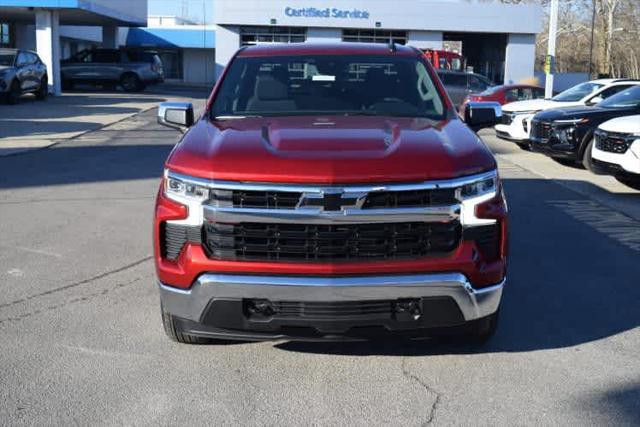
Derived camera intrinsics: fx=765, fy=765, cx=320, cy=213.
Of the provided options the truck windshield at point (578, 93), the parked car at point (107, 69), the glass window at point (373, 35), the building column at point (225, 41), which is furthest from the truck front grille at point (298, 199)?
the glass window at point (373, 35)

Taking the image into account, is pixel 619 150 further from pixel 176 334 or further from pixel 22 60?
pixel 22 60

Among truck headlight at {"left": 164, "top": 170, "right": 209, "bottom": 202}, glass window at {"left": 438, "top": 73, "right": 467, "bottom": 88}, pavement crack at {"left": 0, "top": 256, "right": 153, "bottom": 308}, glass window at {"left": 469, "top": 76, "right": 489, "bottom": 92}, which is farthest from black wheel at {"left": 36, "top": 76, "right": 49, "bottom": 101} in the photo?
truck headlight at {"left": 164, "top": 170, "right": 209, "bottom": 202}

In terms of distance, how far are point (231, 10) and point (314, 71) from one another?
40.1 meters

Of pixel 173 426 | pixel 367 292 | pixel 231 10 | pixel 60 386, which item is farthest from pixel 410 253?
pixel 231 10

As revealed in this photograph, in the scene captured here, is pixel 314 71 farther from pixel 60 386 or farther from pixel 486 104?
pixel 60 386

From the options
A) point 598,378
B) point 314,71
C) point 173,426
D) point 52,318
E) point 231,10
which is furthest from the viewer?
point 231,10

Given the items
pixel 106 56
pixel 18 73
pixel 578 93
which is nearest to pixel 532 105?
pixel 578 93

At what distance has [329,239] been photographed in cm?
406

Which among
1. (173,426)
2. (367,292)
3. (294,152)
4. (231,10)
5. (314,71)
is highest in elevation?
(231,10)

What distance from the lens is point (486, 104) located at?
20.4 ft

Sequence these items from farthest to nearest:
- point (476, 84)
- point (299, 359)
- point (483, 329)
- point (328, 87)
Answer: point (476, 84), point (328, 87), point (299, 359), point (483, 329)

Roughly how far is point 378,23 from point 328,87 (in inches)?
1620

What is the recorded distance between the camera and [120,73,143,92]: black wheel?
37719 millimetres

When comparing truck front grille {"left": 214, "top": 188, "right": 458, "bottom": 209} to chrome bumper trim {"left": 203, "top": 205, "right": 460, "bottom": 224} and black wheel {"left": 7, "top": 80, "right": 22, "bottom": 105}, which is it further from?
black wheel {"left": 7, "top": 80, "right": 22, "bottom": 105}
